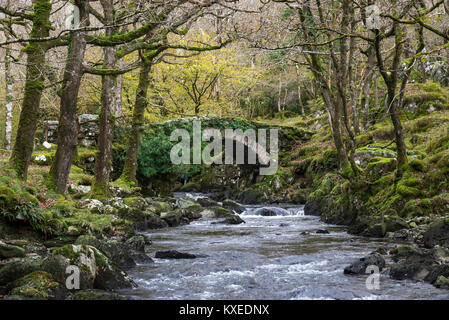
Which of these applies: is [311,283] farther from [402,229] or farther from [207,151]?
[207,151]

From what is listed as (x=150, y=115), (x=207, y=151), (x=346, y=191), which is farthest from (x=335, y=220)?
(x=150, y=115)

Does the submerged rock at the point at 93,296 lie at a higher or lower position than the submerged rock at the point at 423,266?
lower

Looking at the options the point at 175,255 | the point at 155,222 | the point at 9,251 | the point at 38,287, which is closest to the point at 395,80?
the point at 175,255

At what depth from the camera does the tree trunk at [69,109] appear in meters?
9.64

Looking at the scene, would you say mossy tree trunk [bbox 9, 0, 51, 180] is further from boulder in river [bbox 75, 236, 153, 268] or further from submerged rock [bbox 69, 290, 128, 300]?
submerged rock [bbox 69, 290, 128, 300]

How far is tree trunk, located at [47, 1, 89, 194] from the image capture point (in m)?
9.64

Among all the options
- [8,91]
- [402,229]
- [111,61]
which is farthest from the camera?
[8,91]

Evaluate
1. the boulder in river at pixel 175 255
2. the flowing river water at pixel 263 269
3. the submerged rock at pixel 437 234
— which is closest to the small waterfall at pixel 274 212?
the flowing river water at pixel 263 269

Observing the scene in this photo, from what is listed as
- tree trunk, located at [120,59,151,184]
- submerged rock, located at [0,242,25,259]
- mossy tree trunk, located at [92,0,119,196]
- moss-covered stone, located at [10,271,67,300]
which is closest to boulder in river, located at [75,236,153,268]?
submerged rock, located at [0,242,25,259]

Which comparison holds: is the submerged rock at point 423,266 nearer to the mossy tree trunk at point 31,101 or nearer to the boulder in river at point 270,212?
the mossy tree trunk at point 31,101

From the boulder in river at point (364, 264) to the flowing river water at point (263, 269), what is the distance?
166mm

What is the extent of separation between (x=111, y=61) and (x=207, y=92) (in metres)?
15.6

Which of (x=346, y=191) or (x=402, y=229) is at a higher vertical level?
(x=346, y=191)
